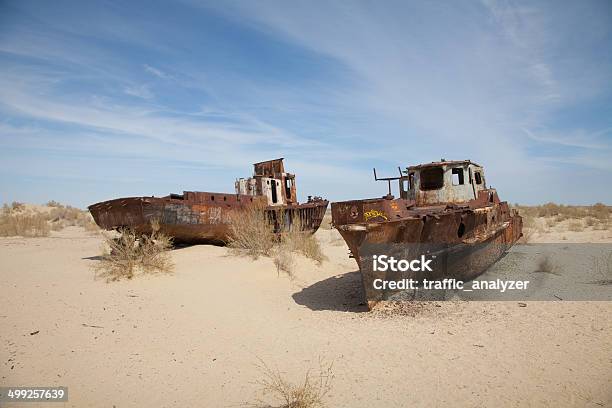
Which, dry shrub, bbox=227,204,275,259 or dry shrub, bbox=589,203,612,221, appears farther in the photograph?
dry shrub, bbox=589,203,612,221

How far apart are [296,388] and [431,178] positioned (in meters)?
7.13

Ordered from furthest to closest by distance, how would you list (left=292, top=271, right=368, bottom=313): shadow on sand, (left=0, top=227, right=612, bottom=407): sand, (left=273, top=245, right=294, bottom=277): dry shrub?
1. (left=273, top=245, right=294, bottom=277): dry shrub
2. (left=292, top=271, right=368, bottom=313): shadow on sand
3. (left=0, top=227, right=612, bottom=407): sand

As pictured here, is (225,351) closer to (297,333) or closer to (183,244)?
(297,333)

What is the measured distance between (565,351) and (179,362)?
4.08 m

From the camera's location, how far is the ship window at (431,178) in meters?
8.95

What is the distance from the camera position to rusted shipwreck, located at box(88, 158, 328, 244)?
354 inches

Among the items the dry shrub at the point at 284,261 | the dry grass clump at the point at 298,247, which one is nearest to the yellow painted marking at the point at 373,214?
the dry shrub at the point at 284,261

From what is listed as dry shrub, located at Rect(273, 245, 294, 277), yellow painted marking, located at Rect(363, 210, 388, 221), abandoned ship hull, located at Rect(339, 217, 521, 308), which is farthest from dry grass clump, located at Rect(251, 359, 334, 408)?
dry shrub, located at Rect(273, 245, 294, 277)

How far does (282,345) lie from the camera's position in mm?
4395

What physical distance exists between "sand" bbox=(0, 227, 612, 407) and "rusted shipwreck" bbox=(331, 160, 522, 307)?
691 mm

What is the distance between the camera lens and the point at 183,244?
431 inches

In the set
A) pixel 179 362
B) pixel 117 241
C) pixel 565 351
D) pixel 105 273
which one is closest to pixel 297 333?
pixel 179 362

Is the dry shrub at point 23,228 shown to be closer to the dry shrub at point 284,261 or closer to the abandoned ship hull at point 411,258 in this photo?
the dry shrub at point 284,261

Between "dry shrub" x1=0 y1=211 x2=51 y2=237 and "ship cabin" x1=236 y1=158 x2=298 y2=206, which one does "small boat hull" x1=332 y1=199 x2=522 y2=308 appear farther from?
"dry shrub" x1=0 y1=211 x2=51 y2=237
